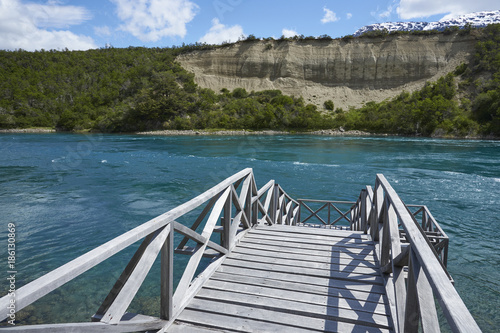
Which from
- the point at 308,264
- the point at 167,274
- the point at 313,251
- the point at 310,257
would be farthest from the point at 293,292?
the point at 167,274

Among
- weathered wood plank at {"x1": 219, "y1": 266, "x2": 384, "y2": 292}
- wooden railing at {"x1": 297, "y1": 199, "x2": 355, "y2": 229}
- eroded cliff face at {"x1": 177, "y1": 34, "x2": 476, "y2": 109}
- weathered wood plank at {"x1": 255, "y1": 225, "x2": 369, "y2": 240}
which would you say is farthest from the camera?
eroded cliff face at {"x1": 177, "y1": 34, "x2": 476, "y2": 109}

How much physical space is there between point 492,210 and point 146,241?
14.3 m

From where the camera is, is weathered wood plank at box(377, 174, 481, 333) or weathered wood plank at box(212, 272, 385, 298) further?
weathered wood plank at box(212, 272, 385, 298)

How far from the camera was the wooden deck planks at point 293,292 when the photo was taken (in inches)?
111

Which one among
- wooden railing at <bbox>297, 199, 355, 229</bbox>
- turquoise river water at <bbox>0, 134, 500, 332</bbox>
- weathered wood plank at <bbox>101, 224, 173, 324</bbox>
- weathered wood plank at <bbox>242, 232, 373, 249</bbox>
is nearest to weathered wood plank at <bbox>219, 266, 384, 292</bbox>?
weathered wood plank at <bbox>242, 232, 373, 249</bbox>

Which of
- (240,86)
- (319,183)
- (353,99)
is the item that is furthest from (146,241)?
(240,86)

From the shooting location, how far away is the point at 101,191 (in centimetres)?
1448

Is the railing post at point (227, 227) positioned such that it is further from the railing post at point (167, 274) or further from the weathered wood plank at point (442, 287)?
the weathered wood plank at point (442, 287)

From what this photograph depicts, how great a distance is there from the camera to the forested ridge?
52.4 meters

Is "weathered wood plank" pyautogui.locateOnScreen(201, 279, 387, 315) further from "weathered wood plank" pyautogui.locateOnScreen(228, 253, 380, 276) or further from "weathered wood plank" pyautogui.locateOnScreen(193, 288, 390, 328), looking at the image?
"weathered wood plank" pyautogui.locateOnScreen(228, 253, 380, 276)

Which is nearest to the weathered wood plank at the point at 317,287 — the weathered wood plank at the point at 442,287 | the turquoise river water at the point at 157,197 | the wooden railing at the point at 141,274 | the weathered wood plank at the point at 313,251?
the wooden railing at the point at 141,274

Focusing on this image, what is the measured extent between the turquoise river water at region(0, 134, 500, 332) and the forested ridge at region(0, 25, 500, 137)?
2736 cm

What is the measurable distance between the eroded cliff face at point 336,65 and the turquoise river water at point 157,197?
1994 inches

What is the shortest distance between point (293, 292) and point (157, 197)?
11.3 meters
